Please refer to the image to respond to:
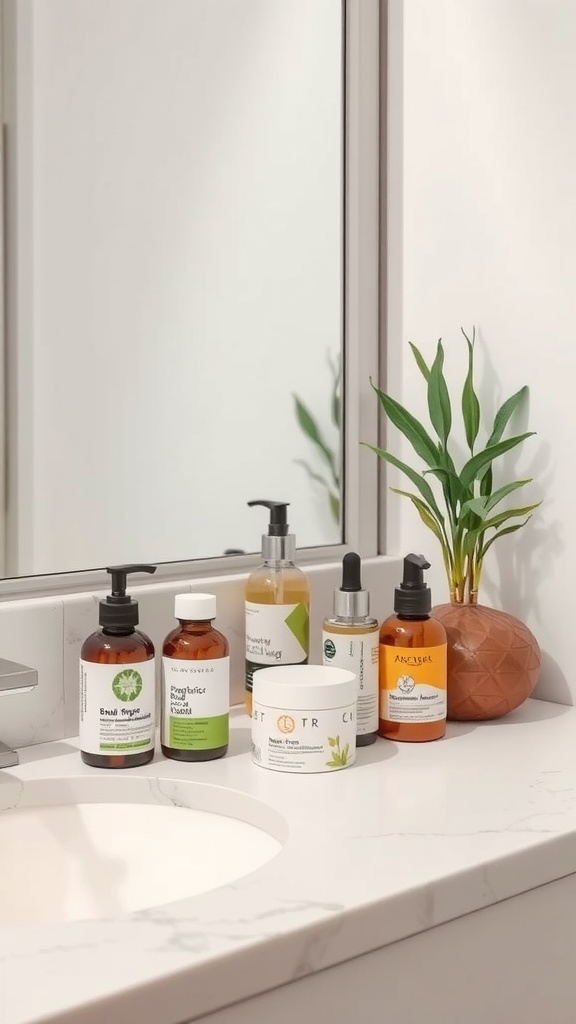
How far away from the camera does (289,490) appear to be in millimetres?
1207

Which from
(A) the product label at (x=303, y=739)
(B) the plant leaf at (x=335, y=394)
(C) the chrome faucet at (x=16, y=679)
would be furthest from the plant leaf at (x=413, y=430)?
(C) the chrome faucet at (x=16, y=679)

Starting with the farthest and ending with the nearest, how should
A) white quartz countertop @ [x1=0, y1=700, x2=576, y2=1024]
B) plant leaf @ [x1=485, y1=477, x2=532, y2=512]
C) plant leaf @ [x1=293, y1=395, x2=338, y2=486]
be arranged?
plant leaf @ [x1=293, y1=395, x2=338, y2=486] < plant leaf @ [x1=485, y1=477, x2=532, y2=512] < white quartz countertop @ [x1=0, y1=700, x2=576, y2=1024]

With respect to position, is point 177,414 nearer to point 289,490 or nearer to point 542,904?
point 289,490

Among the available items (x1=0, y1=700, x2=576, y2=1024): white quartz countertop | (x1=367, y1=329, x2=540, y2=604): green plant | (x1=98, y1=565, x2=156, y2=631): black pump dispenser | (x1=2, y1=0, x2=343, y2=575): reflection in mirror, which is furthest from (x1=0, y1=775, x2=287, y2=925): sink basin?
(x1=367, y1=329, x2=540, y2=604): green plant

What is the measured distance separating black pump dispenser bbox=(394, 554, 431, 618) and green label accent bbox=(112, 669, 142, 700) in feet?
0.79

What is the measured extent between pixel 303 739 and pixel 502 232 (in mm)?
574

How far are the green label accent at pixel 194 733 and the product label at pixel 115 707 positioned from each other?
26 millimetres

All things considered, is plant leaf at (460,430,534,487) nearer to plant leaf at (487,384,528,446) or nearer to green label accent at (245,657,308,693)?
plant leaf at (487,384,528,446)

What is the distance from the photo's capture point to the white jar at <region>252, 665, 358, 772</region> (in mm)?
869

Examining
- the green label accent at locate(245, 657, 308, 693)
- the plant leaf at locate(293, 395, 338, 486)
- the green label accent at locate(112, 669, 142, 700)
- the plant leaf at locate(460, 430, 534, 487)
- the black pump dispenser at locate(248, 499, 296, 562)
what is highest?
the plant leaf at locate(293, 395, 338, 486)

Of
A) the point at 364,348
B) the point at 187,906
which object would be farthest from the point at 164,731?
the point at 364,348

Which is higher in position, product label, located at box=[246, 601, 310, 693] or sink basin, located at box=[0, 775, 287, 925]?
product label, located at box=[246, 601, 310, 693]

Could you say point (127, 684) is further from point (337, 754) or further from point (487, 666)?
point (487, 666)

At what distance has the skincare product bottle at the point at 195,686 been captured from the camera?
90 cm
